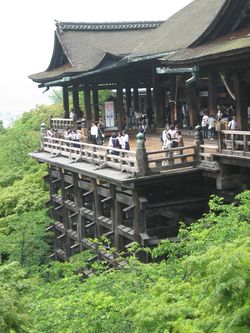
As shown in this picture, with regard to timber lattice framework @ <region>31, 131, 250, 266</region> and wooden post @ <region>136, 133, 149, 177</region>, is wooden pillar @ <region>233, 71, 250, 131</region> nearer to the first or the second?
timber lattice framework @ <region>31, 131, 250, 266</region>

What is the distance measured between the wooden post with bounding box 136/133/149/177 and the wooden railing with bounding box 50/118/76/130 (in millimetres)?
10074

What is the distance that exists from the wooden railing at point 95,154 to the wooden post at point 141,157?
10.8 inches

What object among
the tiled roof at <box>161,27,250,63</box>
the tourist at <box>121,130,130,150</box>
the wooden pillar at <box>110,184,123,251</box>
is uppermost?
the tiled roof at <box>161,27,250,63</box>

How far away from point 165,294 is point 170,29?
18242mm

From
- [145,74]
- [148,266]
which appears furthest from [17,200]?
[148,266]

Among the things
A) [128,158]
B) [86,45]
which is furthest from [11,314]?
[86,45]

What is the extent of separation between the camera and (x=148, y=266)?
1065 cm

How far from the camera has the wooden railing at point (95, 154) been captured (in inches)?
623

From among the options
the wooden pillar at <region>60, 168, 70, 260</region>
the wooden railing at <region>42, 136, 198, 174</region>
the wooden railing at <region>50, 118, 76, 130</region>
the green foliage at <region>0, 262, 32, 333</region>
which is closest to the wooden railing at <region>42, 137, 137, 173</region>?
the wooden railing at <region>42, 136, 198, 174</region>

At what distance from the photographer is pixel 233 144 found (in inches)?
563

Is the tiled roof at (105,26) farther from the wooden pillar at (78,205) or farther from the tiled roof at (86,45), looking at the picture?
A: the wooden pillar at (78,205)

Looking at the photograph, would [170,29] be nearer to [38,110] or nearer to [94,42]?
[94,42]

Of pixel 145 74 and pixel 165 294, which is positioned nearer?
pixel 165 294

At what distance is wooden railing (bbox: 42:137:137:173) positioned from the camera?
15.8m
